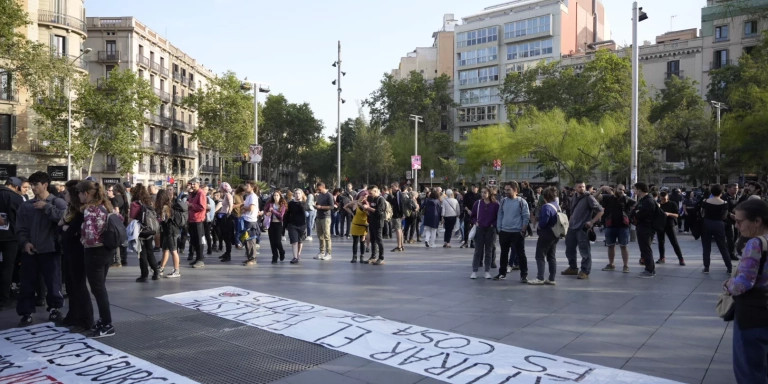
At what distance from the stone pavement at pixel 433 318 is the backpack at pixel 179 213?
102 centimetres

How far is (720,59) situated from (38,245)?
55.9 m

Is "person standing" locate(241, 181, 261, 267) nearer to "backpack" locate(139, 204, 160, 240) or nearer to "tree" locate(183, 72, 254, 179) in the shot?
"backpack" locate(139, 204, 160, 240)

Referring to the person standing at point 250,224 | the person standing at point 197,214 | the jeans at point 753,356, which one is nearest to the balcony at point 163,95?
the person standing at point 250,224

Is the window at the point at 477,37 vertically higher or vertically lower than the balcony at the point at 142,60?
higher

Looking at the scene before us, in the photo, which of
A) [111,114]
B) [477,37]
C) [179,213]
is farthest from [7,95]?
[477,37]

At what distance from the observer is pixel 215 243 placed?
50.0ft

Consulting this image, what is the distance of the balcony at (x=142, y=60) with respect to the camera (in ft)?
168

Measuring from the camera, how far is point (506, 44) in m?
64.8

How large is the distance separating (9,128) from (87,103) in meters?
5.60

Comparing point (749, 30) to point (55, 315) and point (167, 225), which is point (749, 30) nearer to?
point (167, 225)

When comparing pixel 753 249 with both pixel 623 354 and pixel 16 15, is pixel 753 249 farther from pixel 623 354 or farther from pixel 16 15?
pixel 16 15

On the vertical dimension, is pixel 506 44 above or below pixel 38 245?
above

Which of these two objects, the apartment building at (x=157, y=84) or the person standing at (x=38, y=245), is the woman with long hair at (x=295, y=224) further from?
the apartment building at (x=157, y=84)

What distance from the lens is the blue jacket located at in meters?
9.30
